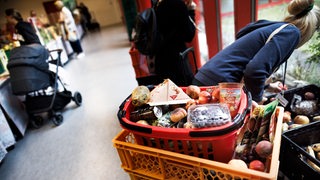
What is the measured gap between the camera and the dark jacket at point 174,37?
1961mm

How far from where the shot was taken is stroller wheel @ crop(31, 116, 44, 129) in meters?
3.06

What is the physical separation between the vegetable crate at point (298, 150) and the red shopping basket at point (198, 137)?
1.54ft

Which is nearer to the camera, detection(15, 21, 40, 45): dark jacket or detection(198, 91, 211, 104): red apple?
detection(198, 91, 211, 104): red apple

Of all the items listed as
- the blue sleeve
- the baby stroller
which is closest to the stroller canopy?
the baby stroller

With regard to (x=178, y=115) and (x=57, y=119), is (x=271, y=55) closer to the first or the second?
(x=178, y=115)

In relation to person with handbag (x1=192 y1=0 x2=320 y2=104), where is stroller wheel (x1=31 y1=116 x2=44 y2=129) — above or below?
below

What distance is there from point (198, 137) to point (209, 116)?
8 cm

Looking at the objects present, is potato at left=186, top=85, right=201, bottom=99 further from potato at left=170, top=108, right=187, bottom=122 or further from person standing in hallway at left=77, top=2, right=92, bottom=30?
person standing in hallway at left=77, top=2, right=92, bottom=30

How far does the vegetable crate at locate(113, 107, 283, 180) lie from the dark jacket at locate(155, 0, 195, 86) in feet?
4.35

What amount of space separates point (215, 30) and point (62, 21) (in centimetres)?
536

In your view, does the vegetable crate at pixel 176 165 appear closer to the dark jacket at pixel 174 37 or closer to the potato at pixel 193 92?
the potato at pixel 193 92

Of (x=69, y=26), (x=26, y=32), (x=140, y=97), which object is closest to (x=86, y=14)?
(x=69, y=26)

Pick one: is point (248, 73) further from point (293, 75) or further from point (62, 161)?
point (62, 161)

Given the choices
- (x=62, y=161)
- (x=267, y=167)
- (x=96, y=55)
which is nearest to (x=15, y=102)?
(x=62, y=161)
